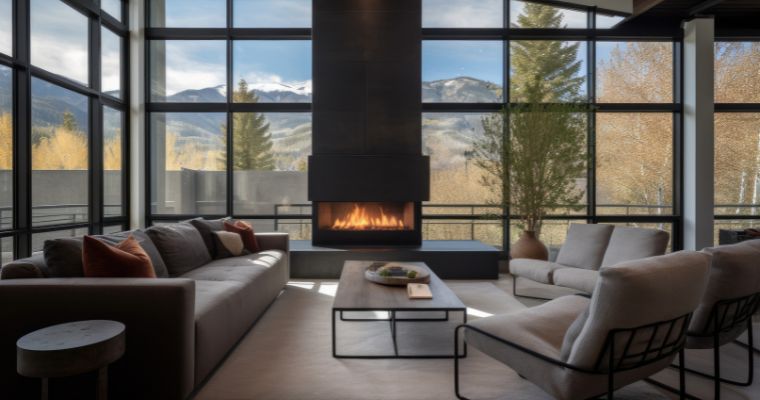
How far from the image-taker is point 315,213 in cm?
565

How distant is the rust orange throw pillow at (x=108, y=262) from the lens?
231cm

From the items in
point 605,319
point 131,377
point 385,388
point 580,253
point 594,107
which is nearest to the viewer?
point 605,319

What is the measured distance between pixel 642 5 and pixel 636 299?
18.1 ft

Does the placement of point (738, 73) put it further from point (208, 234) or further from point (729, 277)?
point (208, 234)

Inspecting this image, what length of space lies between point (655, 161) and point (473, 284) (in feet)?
10.9

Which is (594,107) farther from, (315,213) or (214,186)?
(214,186)

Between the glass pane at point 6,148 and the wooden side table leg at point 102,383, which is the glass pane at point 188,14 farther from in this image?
the wooden side table leg at point 102,383

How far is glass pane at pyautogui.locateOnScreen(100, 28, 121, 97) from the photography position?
17.7 feet

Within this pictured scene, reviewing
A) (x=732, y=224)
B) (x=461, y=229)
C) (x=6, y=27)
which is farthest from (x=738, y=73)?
(x=6, y=27)

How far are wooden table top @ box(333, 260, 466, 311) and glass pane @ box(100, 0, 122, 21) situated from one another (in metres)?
4.87

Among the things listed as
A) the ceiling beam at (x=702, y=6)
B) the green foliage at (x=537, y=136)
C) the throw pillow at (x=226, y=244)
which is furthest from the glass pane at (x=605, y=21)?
the throw pillow at (x=226, y=244)

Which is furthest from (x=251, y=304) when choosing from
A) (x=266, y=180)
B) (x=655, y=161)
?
(x=655, y=161)

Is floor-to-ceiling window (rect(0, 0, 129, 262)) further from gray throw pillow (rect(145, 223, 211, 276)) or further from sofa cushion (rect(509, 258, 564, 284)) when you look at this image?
sofa cushion (rect(509, 258, 564, 284))

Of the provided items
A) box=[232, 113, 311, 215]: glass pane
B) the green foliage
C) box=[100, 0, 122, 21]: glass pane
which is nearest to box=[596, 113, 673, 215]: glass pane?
the green foliage
